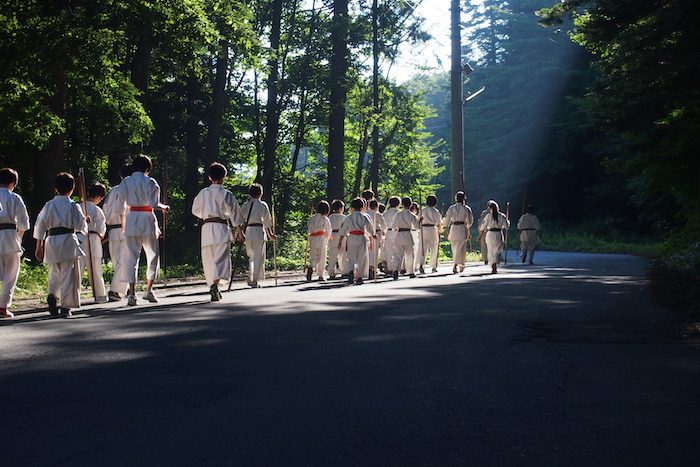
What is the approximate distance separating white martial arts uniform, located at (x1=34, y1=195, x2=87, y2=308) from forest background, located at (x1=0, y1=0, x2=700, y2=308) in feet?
18.7

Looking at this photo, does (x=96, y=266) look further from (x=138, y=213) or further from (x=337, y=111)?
(x=337, y=111)

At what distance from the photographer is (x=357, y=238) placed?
22.6 meters

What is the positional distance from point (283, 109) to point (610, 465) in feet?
132

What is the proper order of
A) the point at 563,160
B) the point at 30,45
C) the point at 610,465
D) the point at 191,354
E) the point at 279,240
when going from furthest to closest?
the point at 563,160 → the point at 279,240 → the point at 30,45 → the point at 191,354 → the point at 610,465

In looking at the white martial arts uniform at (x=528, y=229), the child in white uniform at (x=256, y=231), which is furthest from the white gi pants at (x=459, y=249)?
the white martial arts uniform at (x=528, y=229)

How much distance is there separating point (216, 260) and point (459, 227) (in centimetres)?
1250

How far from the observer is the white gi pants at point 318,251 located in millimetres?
23922

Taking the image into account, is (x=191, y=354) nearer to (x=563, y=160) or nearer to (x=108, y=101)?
(x=108, y=101)

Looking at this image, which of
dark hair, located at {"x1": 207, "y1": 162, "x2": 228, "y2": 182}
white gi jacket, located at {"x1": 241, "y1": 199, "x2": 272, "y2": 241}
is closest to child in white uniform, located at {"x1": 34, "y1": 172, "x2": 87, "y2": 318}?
dark hair, located at {"x1": 207, "y1": 162, "x2": 228, "y2": 182}

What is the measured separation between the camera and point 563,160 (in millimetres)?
62125

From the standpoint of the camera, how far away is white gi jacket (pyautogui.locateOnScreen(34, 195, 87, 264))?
13477mm

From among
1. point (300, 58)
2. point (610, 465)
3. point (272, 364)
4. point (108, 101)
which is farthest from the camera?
point (300, 58)

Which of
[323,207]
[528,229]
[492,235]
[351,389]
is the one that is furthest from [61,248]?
[528,229]

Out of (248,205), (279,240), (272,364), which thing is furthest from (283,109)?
(272,364)
